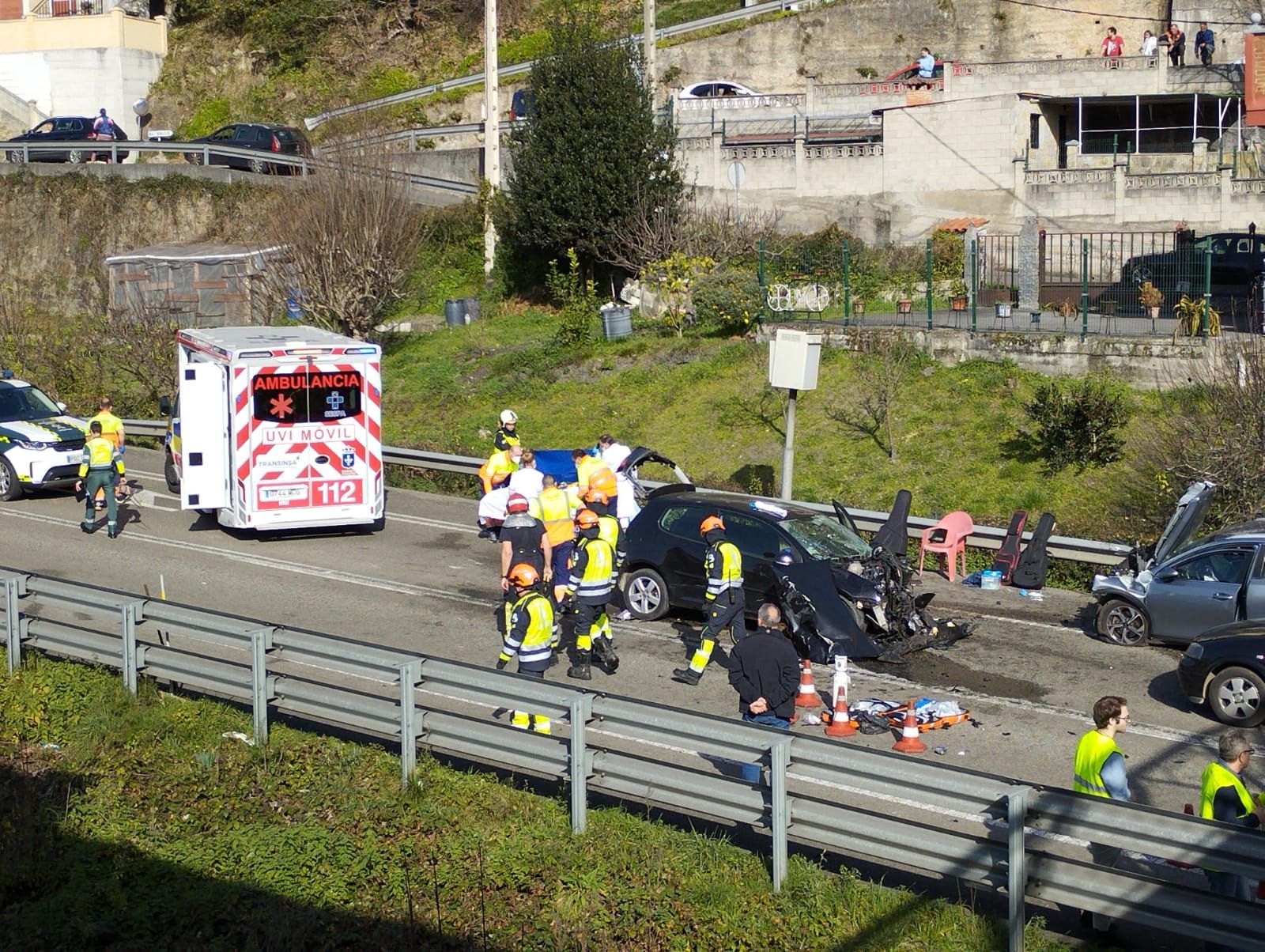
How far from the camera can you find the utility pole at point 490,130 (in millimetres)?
34688

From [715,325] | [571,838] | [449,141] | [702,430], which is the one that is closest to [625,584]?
[571,838]

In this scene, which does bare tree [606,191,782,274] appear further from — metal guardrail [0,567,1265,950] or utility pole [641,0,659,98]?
metal guardrail [0,567,1265,950]

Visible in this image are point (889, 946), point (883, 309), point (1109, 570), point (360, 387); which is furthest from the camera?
point (883, 309)

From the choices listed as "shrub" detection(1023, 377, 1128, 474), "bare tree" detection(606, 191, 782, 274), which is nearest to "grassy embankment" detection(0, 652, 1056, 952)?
"shrub" detection(1023, 377, 1128, 474)

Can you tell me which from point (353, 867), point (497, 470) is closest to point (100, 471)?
point (497, 470)

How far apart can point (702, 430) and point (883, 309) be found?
577cm

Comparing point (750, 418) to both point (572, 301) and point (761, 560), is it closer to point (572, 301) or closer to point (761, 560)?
point (572, 301)

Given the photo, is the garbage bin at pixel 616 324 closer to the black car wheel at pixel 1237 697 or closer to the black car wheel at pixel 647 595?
the black car wheel at pixel 647 595

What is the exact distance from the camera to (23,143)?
137 feet

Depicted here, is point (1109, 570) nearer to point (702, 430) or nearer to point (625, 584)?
point (625, 584)

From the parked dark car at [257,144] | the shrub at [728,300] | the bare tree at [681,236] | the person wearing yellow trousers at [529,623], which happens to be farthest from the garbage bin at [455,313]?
the person wearing yellow trousers at [529,623]

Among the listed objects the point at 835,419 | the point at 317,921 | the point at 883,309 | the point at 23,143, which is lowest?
the point at 317,921

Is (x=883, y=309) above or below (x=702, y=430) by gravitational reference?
above

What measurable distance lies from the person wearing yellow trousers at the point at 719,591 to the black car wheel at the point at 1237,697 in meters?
4.08
